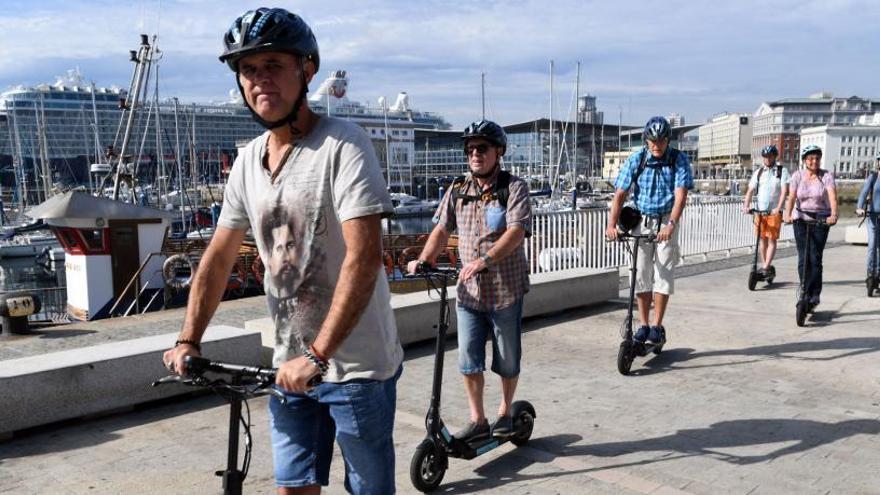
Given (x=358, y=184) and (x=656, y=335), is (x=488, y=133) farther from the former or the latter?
(x=656, y=335)

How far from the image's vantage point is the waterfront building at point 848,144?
13038 cm

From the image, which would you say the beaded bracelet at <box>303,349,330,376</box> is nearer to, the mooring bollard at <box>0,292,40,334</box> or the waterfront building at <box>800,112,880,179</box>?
the mooring bollard at <box>0,292,40,334</box>

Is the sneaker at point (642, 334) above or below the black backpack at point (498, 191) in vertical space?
below

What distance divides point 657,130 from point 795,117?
16650cm

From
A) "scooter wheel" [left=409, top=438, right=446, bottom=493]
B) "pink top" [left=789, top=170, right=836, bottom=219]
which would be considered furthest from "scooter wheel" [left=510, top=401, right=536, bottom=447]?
"pink top" [left=789, top=170, right=836, bottom=219]

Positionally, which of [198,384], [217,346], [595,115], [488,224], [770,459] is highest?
[595,115]

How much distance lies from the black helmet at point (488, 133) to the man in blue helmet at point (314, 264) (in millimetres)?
1876

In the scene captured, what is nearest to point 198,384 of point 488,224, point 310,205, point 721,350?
point 310,205

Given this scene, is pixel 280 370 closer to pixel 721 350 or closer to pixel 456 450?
pixel 456 450

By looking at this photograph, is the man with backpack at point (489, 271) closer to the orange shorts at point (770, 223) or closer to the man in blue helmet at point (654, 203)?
the man in blue helmet at point (654, 203)

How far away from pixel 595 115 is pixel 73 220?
537 ft

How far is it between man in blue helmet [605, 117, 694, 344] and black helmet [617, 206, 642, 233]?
47 mm

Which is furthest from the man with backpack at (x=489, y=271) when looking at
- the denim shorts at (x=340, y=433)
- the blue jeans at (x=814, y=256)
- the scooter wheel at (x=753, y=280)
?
the scooter wheel at (x=753, y=280)

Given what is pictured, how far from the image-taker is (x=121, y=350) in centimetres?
541
